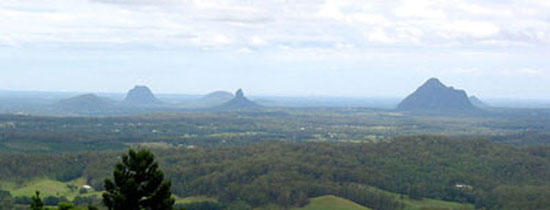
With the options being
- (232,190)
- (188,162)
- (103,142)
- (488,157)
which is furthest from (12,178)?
(488,157)

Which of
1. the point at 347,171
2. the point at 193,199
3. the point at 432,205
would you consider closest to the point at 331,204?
the point at 432,205

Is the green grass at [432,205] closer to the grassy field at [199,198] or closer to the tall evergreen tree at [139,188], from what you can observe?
the grassy field at [199,198]

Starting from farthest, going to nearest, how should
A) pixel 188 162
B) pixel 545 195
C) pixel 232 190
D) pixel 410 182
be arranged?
pixel 188 162 < pixel 410 182 < pixel 232 190 < pixel 545 195

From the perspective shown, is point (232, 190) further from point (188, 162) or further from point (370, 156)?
point (370, 156)

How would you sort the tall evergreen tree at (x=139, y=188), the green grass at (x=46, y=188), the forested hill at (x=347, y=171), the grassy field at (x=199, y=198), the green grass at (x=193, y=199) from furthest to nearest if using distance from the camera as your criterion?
1. the forested hill at (x=347, y=171)
2. the green grass at (x=46, y=188)
3. the green grass at (x=193, y=199)
4. the grassy field at (x=199, y=198)
5. the tall evergreen tree at (x=139, y=188)

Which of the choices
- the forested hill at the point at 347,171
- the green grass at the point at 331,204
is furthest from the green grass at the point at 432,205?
the green grass at the point at 331,204

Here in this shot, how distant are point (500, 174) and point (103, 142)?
399ft

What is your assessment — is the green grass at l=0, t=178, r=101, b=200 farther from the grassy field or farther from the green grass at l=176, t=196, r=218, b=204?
the green grass at l=176, t=196, r=218, b=204

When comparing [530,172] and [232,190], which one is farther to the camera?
[530,172]

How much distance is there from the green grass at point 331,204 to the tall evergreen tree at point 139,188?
236 feet

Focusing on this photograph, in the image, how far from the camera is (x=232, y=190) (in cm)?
12431

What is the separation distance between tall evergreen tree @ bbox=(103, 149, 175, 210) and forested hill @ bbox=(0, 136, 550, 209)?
7736cm

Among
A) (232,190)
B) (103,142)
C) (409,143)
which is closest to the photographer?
(232,190)

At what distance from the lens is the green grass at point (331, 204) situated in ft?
365
